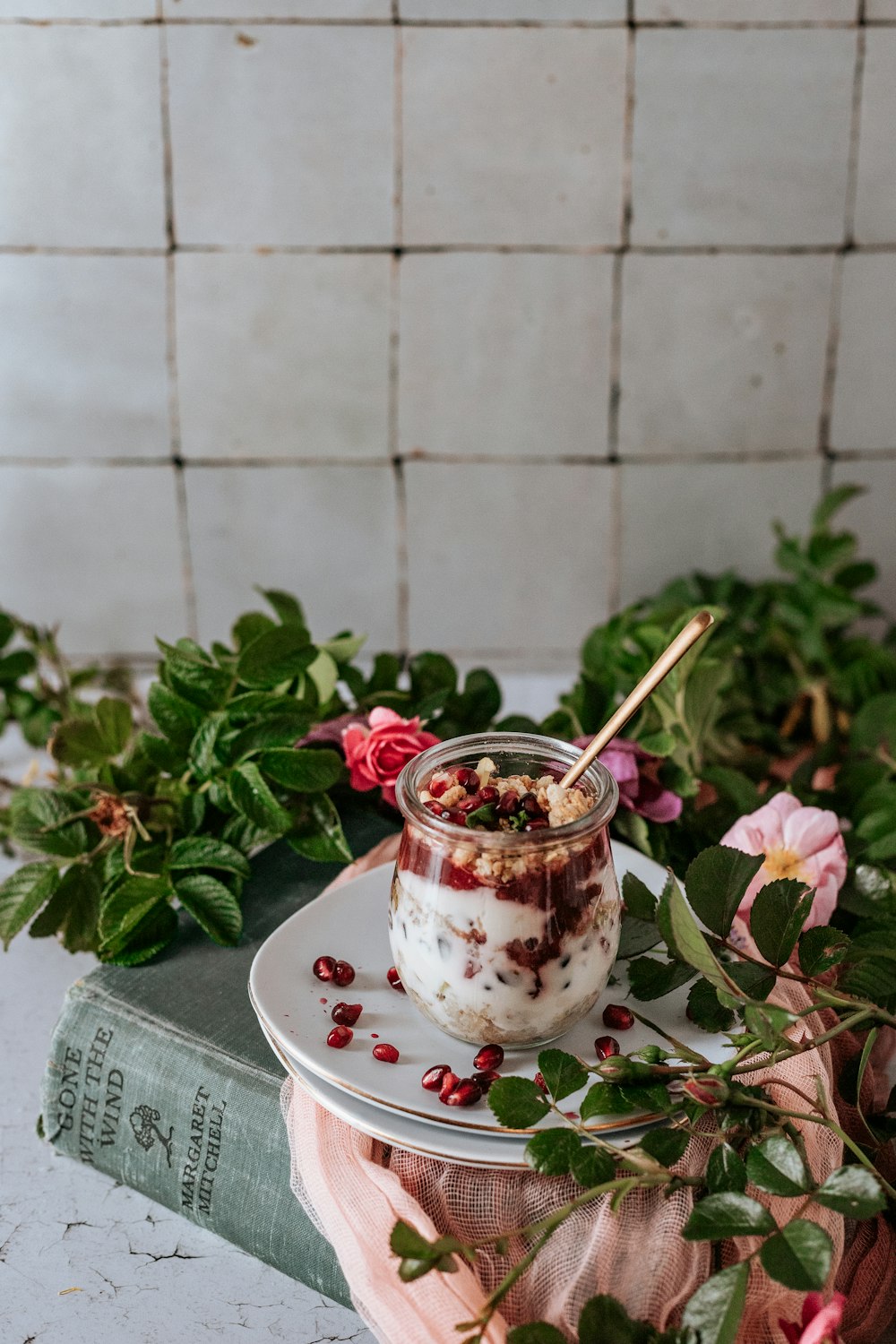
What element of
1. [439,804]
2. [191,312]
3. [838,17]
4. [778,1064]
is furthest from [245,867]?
[838,17]

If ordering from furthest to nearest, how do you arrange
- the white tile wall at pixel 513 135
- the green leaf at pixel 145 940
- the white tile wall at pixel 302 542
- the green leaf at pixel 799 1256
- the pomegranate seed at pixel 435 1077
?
the white tile wall at pixel 302 542 → the white tile wall at pixel 513 135 → the green leaf at pixel 145 940 → the pomegranate seed at pixel 435 1077 → the green leaf at pixel 799 1256

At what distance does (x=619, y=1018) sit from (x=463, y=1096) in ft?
0.33

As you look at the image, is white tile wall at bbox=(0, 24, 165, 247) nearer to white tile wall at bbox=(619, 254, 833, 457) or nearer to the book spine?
white tile wall at bbox=(619, 254, 833, 457)

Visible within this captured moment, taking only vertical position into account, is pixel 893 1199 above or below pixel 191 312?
below

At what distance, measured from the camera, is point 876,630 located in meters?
1.36

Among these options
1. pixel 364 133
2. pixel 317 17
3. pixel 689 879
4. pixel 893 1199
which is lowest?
pixel 893 1199

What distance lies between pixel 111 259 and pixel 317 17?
0.31 m

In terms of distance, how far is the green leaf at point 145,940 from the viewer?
2.31ft

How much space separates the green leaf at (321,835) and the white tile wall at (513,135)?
666mm

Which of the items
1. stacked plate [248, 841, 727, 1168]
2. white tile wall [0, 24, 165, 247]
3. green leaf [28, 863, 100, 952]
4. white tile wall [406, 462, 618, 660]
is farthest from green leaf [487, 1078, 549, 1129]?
white tile wall [0, 24, 165, 247]

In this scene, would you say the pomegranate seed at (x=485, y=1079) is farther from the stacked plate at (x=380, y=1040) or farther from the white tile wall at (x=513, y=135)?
the white tile wall at (x=513, y=135)

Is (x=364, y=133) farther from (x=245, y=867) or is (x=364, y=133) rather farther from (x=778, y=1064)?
(x=778, y=1064)

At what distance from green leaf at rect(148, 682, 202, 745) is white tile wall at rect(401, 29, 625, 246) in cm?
61

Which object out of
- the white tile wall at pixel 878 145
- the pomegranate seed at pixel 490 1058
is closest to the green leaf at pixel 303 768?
the pomegranate seed at pixel 490 1058
